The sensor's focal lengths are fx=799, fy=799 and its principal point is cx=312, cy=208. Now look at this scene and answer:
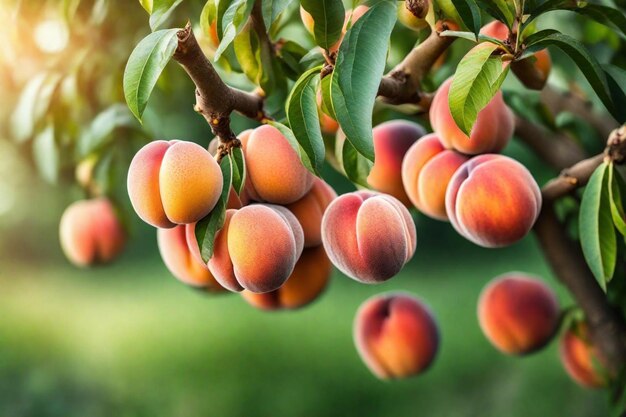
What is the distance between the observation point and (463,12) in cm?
48

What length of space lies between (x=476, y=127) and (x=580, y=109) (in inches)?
14.2

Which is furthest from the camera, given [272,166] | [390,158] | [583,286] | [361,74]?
[583,286]

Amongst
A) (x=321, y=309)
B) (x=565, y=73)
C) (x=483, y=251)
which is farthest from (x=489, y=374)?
(x=565, y=73)

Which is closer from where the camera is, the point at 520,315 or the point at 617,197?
the point at 617,197

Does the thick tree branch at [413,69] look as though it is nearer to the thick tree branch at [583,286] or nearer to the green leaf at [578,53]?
the green leaf at [578,53]

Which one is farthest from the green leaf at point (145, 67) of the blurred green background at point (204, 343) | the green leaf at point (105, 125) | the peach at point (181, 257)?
Result: the blurred green background at point (204, 343)

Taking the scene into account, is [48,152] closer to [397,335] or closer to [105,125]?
[105,125]

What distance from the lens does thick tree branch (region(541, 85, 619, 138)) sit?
914 mm

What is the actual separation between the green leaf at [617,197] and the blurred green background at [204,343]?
787mm

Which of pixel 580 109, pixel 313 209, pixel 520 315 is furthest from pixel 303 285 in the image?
pixel 580 109

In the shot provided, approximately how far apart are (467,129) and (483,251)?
194cm

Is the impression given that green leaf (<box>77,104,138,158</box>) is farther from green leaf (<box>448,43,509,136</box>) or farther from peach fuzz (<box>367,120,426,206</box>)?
green leaf (<box>448,43,509,136</box>)

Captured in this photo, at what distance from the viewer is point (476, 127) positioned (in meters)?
0.63

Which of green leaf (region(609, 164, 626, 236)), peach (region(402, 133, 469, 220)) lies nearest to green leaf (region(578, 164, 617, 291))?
green leaf (region(609, 164, 626, 236))
